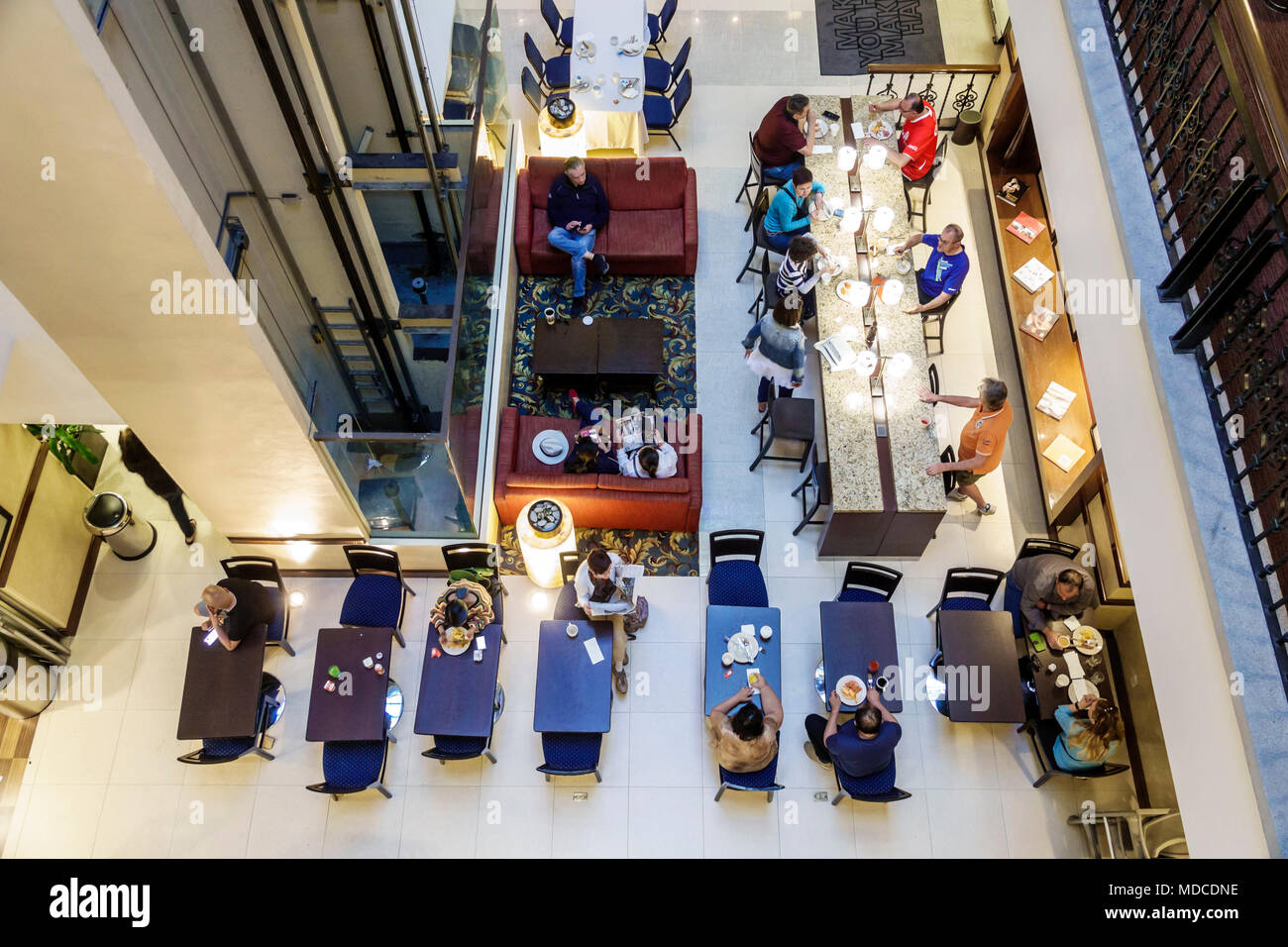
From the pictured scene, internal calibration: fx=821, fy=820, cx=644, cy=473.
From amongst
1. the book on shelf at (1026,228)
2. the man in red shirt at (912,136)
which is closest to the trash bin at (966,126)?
the man in red shirt at (912,136)

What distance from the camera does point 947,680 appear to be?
6742 mm

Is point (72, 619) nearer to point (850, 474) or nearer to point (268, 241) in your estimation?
point (268, 241)

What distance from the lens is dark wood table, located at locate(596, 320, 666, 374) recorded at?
8.30m

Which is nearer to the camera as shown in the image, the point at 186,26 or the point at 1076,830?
the point at 186,26

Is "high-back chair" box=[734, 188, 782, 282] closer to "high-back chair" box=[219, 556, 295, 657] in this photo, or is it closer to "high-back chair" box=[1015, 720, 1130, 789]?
"high-back chair" box=[1015, 720, 1130, 789]

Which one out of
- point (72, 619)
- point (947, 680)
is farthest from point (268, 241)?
point (947, 680)

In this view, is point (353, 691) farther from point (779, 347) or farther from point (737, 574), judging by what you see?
point (779, 347)

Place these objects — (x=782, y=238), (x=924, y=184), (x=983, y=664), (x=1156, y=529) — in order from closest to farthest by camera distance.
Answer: (x=1156, y=529) → (x=983, y=664) → (x=782, y=238) → (x=924, y=184)

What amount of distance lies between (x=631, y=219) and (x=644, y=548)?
3884 mm

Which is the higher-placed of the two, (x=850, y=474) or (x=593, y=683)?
(x=850, y=474)

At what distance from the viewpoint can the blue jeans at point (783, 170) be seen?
9.12m

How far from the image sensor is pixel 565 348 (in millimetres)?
8430

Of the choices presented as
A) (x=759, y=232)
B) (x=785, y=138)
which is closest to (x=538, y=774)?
(x=759, y=232)

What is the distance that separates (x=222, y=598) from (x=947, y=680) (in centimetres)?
582
